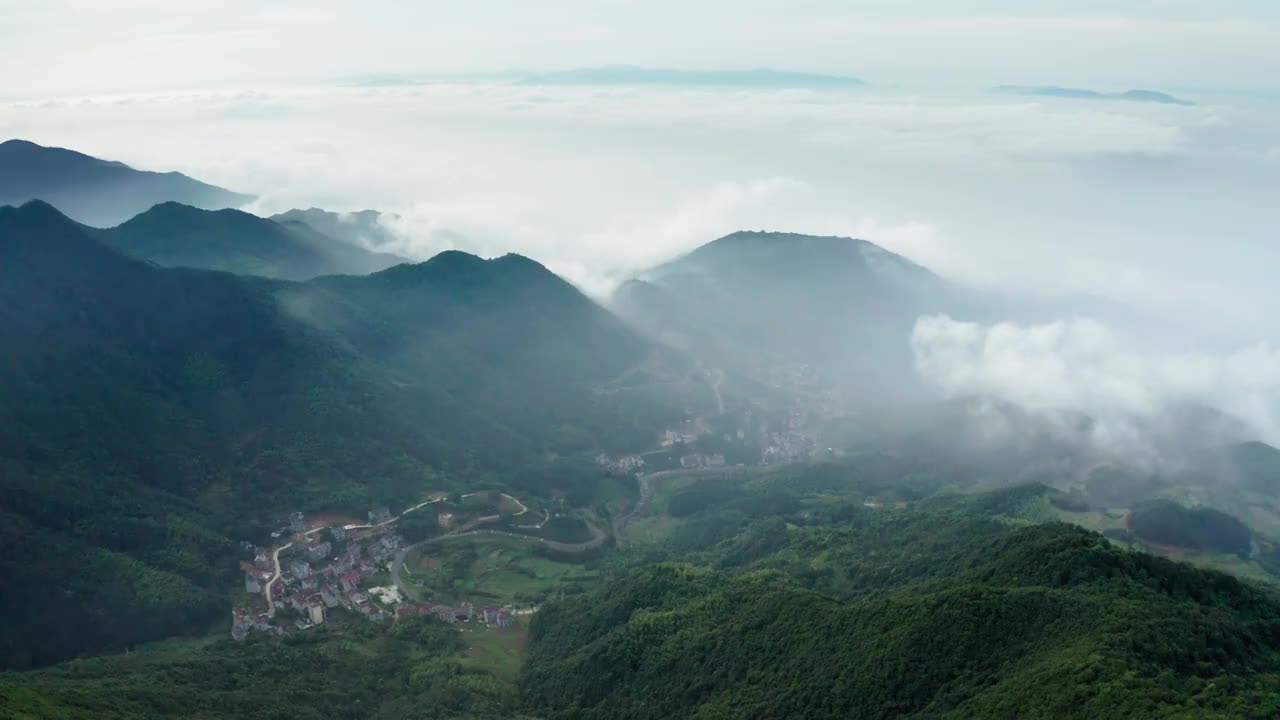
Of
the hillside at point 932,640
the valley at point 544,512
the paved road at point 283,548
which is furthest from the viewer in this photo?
the paved road at point 283,548

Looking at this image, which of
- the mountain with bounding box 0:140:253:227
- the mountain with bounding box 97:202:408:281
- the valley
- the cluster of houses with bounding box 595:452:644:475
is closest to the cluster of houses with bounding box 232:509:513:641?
the valley

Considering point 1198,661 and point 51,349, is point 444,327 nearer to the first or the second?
point 51,349

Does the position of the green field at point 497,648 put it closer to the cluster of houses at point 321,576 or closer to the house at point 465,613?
the house at point 465,613

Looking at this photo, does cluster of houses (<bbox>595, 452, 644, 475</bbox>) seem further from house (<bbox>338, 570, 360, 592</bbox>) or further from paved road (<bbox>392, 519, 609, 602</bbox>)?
house (<bbox>338, 570, 360, 592</bbox>)

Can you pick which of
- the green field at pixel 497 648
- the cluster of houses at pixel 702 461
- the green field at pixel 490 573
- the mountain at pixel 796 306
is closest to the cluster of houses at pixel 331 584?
the green field at pixel 497 648

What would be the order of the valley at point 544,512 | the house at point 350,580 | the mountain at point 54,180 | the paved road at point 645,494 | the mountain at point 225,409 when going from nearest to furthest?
the valley at point 544,512 < the mountain at point 225,409 < the house at point 350,580 < the paved road at point 645,494 < the mountain at point 54,180

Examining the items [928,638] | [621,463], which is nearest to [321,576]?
[621,463]

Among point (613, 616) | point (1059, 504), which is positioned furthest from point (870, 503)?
point (613, 616)
